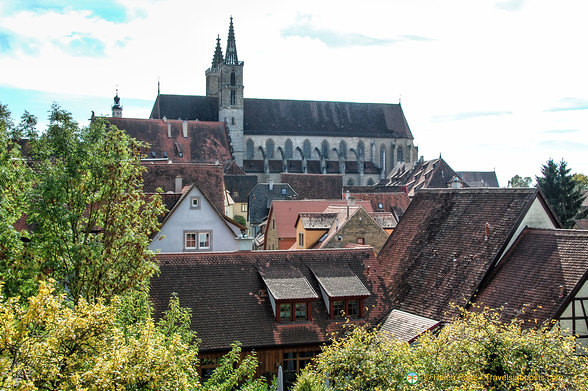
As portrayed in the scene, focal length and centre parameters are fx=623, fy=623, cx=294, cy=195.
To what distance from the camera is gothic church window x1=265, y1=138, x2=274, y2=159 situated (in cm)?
10541

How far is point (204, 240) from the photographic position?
31984 mm

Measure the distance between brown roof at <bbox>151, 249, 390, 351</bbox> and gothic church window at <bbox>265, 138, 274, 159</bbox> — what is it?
81698 millimetres

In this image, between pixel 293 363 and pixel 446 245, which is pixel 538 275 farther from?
pixel 293 363

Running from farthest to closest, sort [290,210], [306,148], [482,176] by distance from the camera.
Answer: [482,176] < [306,148] < [290,210]

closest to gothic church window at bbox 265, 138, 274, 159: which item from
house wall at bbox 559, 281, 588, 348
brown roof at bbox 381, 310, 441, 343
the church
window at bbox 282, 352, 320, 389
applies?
the church

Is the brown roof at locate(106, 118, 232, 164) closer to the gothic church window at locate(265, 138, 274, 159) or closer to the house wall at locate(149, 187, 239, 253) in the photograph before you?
the gothic church window at locate(265, 138, 274, 159)

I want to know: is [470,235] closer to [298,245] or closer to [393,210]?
[298,245]

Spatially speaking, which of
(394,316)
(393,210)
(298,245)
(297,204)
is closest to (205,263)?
(394,316)

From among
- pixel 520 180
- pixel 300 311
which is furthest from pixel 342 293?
pixel 520 180

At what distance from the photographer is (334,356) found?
1376cm

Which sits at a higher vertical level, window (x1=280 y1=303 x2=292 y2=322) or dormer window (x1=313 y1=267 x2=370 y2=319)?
dormer window (x1=313 y1=267 x2=370 y2=319)

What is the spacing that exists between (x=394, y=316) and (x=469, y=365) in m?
9.29

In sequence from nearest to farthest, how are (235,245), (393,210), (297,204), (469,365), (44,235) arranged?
(469,365) < (44,235) < (235,245) < (297,204) < (393,210)

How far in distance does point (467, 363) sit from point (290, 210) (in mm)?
33309
